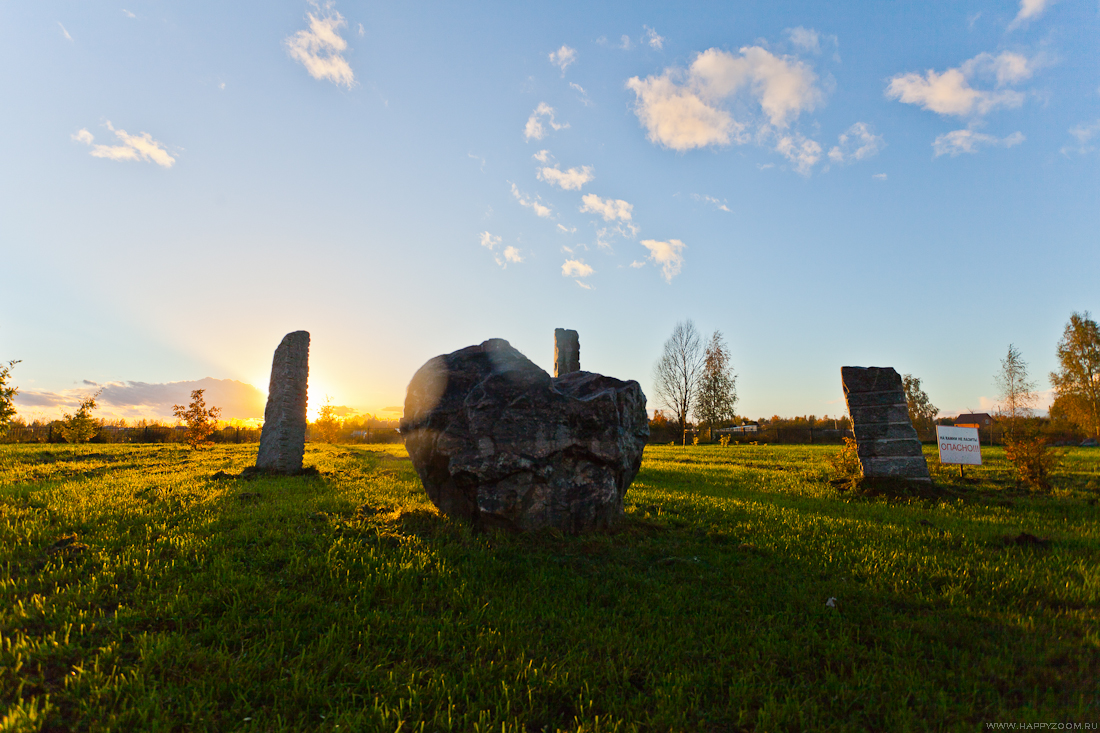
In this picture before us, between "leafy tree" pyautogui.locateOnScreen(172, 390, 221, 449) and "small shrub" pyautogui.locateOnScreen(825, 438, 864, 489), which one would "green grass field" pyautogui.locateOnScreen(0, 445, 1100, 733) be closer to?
"small shrub" pyautogui.locateOnScreen(825, 438, 864, 489)

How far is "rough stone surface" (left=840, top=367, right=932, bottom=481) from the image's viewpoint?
9.69 meters

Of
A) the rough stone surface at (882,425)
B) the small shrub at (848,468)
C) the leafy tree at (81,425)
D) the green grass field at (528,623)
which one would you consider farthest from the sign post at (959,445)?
the leafy tree at (81,425)

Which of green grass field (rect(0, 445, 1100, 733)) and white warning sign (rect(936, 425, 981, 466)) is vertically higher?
white warning sign (rect(936, 425, 981, 466))

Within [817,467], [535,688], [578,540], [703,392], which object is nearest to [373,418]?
[703,392]

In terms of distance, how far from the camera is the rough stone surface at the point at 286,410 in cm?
1110

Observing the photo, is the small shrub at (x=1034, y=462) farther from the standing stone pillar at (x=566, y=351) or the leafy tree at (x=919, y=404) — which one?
the leafy tree at (x=919, y=404)

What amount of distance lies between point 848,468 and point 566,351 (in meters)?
7.80

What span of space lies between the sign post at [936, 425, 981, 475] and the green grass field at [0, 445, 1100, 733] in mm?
4528

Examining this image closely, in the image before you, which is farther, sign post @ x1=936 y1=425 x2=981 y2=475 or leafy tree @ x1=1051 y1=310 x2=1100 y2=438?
leafy tree @ x1=1051 y1=310 x2=1100 y2=438

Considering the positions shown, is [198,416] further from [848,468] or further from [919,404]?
[919,404]

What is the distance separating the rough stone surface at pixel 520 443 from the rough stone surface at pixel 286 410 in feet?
19.5

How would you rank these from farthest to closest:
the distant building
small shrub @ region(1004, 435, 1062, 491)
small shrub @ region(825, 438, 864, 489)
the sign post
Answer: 1. the distant building
2. the sign post
3. small shrub @ region(825, 438, 864, 489)
4. small shrub @ region(1004, 435, 1062, 491)

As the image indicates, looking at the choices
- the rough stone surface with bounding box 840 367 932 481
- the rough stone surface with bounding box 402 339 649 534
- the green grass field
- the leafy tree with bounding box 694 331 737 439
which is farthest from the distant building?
the rough stone surface with bounding box 402 339 649 534

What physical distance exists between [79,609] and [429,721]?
3055 millimetres
